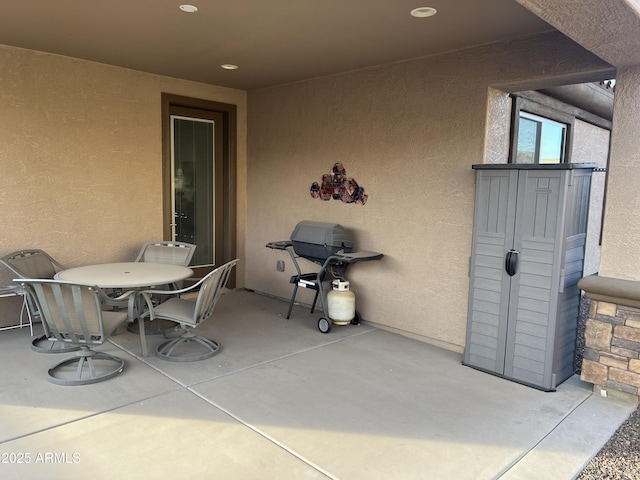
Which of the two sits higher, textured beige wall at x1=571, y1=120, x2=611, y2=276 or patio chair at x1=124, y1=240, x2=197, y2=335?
textured beige wall at x1=571, y1=120, x2=611, y2=276

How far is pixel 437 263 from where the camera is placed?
4539 millimetres

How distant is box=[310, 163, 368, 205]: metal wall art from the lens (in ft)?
17.1

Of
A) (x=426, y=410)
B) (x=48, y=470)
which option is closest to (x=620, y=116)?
(x=426, y=410)

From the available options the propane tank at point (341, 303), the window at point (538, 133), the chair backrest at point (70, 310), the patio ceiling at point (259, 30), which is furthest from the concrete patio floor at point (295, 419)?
the patio ceiling at point (259, 30)

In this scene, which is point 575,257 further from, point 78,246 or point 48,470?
point 78,246

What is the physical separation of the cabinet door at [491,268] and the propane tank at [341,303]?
4.23 feet

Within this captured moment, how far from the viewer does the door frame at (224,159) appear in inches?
228

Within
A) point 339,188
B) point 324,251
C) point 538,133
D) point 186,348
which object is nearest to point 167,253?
point 186,348

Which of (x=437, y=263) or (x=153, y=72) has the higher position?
(x=153, y=72)

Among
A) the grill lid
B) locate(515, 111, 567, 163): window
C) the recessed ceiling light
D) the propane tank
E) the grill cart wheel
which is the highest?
the recessed ceiling light

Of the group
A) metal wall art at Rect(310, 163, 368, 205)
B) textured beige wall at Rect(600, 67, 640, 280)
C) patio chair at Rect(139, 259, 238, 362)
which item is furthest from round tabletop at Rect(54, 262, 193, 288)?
textured beige wall at Rect(600, 67, 640, 280)

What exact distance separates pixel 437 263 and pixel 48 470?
11.1 ft

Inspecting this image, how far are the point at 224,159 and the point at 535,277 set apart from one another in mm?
4357

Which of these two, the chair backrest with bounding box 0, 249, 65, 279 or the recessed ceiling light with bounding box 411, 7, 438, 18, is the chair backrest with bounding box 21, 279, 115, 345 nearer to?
the chair backrest with bounding box 0, 249, 65, 279
